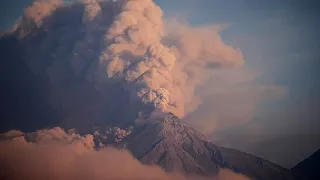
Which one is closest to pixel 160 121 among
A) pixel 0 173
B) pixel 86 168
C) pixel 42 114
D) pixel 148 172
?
pixel 148 172

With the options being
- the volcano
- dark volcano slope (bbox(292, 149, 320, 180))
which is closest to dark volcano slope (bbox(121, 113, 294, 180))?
the volcano

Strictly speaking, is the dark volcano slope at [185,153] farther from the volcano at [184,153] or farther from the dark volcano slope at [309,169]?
the dark volcano slope at [309,169]

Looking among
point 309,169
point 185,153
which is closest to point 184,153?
point 185,153

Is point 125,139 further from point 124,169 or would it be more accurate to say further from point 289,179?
point 289,179

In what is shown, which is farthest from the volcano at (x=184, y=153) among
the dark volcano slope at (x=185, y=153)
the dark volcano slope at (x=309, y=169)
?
the dark volcano slope at (x=309, y=169)

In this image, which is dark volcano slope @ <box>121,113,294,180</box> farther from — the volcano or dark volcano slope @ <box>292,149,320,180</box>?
dark volcano slope @ <box>292,149,320,180</box>

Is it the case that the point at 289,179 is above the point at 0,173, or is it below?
above

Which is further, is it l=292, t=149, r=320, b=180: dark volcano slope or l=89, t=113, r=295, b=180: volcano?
l=292, t=149, r=320, b=180: dark volcano slope

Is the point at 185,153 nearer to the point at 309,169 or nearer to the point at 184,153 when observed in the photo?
the point at 184,153
